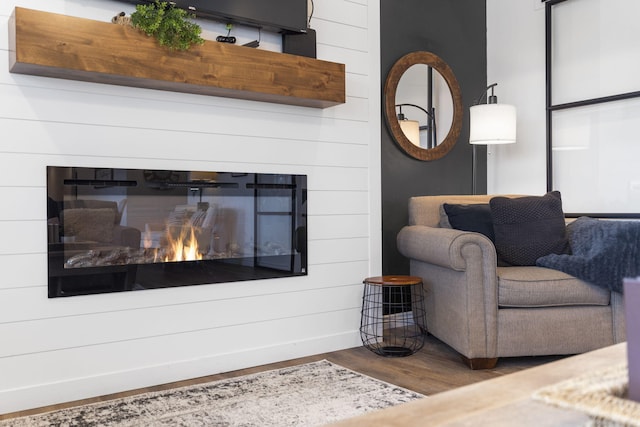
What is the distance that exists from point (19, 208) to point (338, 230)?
1.70 metres

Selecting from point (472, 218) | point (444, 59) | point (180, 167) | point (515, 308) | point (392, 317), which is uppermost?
point (444, 59)

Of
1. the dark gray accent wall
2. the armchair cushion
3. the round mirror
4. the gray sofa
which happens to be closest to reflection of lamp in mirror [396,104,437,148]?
the round mirror

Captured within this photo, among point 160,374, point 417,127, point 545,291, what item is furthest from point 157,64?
point 545,291

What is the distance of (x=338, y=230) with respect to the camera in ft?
11.0

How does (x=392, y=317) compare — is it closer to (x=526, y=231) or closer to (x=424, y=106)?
(x=526, y=231)

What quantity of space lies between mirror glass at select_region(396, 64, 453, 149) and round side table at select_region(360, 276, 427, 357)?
43.5 inches

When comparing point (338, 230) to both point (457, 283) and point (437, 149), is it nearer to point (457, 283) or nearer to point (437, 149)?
point (457, 283)

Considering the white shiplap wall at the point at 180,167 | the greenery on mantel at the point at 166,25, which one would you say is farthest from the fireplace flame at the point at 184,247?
the greenery on mantel at the point at 166,25

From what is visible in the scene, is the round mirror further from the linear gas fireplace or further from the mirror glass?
the linear gas fireplace

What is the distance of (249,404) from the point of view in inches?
93.7

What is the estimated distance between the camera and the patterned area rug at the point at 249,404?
7.21 ft

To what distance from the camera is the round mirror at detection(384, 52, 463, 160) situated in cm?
389

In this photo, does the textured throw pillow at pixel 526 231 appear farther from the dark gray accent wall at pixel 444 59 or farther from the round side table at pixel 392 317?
the dark gray accent wall at pixel 444 59

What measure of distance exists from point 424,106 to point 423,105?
13mm
